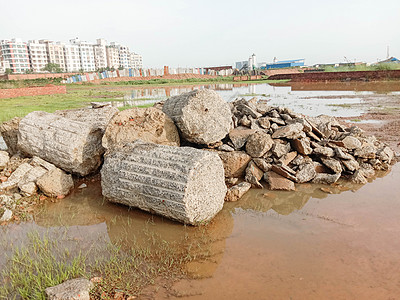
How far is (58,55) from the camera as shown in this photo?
414ft

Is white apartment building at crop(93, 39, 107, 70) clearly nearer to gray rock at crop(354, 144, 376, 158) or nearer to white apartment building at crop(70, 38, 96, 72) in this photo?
white apartment building at crop(70, 38, 96, 72)

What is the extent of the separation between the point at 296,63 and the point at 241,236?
89.3m

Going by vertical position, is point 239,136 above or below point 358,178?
above

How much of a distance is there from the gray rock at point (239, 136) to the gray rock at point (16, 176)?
4.65 m

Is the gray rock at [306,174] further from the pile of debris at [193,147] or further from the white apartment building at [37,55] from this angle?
the white apartment building at [37,55]

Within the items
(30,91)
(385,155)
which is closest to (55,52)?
(30,91)

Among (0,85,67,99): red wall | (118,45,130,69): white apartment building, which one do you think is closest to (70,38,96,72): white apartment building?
(118,45,130,69): white apartment building

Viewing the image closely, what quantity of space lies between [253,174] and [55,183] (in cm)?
418

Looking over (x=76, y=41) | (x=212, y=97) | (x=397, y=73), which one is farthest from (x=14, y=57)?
(x=212, y=97)

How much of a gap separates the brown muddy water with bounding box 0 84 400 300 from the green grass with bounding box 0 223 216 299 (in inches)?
2.8

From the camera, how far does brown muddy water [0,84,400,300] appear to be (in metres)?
3.49

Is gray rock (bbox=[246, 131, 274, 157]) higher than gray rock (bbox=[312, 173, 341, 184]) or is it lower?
higher

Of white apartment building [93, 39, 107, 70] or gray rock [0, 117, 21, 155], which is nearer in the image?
gray rock [0, 117, 21, 155]

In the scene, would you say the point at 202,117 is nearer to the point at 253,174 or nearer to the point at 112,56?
the point at 253,174
